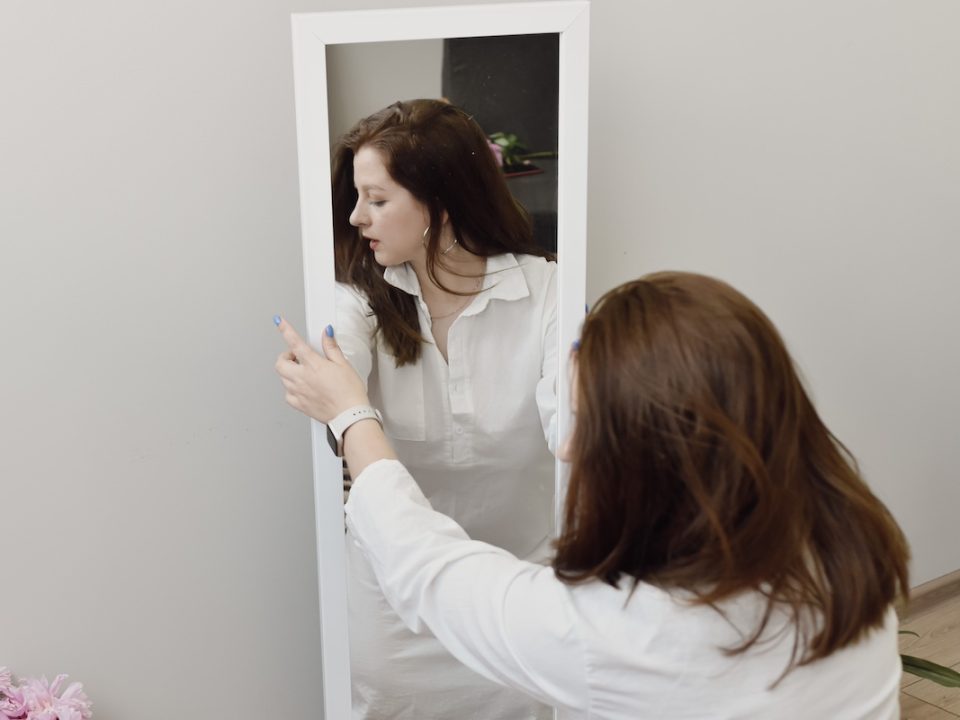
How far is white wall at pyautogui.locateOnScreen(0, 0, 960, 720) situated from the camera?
131 cm

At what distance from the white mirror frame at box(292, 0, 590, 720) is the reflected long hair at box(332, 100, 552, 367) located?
0.03m

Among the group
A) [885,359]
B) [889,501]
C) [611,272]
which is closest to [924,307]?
[885,359]

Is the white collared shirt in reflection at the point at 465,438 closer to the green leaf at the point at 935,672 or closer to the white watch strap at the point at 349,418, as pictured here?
the white watch strap at the point at 349,418

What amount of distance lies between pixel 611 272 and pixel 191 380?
68cm

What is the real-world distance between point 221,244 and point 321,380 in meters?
0.27

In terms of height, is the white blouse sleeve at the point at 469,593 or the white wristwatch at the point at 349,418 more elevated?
the white wristwatch at the point at 349,418

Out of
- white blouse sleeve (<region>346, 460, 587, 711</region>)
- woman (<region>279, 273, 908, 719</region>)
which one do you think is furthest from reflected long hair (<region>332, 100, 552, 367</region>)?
woman (<region>279, 273, 908, 719</region>)

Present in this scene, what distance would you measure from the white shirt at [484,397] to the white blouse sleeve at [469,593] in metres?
0.17

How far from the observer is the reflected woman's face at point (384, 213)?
4.20 feet

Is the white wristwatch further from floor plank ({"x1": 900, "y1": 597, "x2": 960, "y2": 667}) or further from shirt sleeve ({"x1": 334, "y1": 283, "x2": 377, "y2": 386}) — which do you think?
floor plank ({"x1": 900, "y1": 597, "x2": 960, "y2": 667})

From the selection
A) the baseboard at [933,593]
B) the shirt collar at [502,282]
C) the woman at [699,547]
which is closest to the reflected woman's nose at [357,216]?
the shirt collar at [502,282]

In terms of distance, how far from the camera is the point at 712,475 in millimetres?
943

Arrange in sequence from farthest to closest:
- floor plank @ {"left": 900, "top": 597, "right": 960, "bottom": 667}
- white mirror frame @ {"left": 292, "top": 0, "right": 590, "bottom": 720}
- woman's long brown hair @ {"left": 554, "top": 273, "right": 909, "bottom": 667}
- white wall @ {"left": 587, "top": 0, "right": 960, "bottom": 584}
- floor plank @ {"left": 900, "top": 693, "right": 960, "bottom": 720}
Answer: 1. floor plank @ {"left": 900, "top": 597, "right": 960, "bottom": 667}
2. floor plank @ {"left": 900, "top": 693, "right": 960, "bottom": 720}
3. white wall @ {"left": 587, "top": 0, "right": 960, "bottom": 584}
4. white mirror frame @ {"left": 292, "top": 0, "right": 590, "bottom": 720}
5. woman's long brown hair @ {"left": 554, "top": 273, "right": 909, "bottom": 667}

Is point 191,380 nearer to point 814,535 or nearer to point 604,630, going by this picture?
point 604,630
